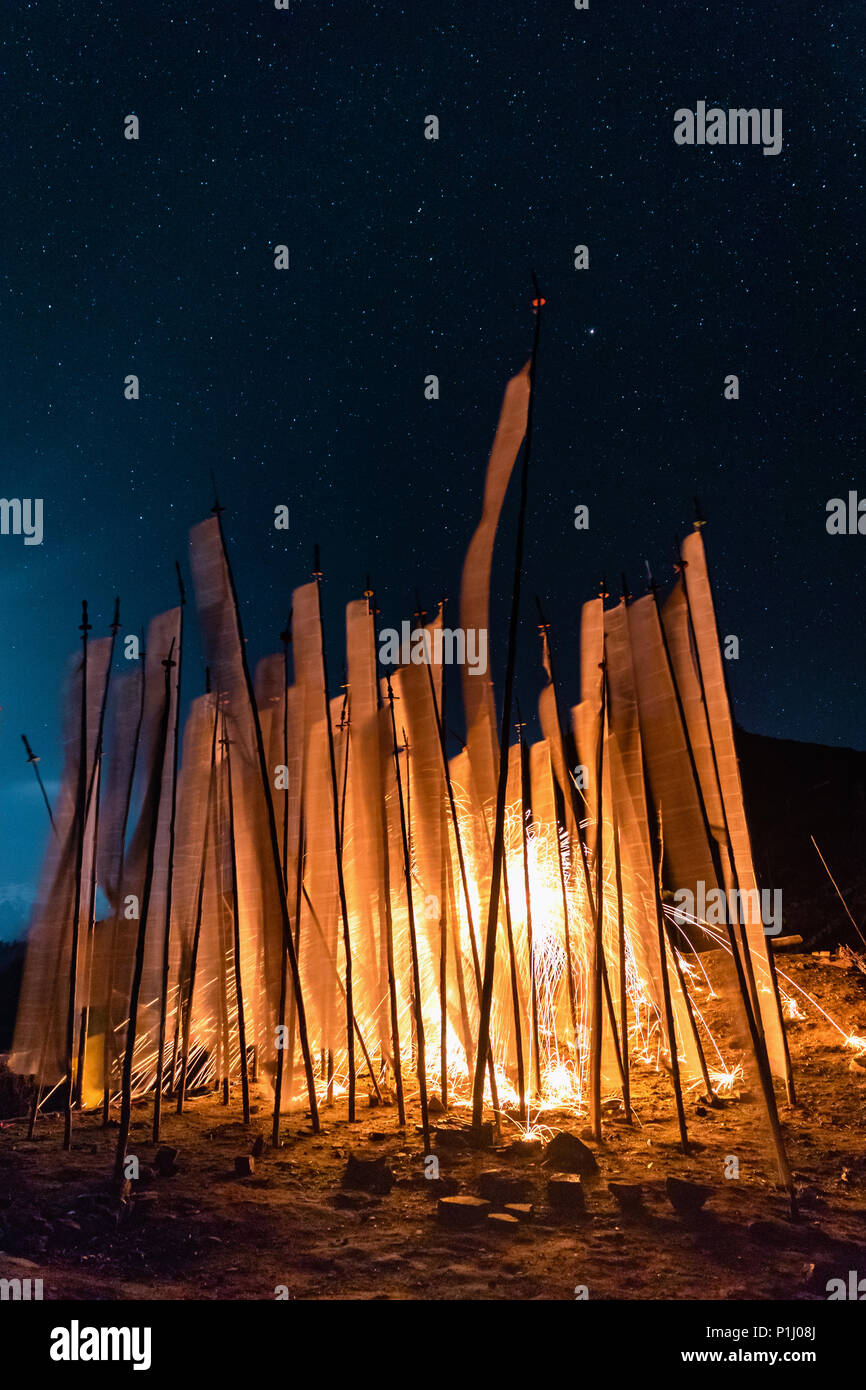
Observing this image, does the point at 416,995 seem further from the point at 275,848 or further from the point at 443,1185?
the point at 275,848

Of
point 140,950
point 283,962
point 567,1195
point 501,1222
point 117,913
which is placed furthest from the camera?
point 117,913

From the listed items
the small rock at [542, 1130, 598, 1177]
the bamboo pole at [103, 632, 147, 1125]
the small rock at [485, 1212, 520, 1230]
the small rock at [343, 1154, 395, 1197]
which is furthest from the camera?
the bamboo pole at [103, 632, 147, 1125]

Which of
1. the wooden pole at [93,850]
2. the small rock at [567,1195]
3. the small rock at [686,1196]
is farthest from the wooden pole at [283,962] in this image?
the small rock at [686,1196]

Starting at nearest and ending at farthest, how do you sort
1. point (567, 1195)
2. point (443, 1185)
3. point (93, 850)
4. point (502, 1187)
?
A: point (567, 1195) < point (502, 1187) < point (443, 1185) < point (93, 850)

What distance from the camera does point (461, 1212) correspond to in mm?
5121

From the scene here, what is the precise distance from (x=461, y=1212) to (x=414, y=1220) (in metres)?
0.33

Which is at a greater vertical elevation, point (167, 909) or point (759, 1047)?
point (167, 909)

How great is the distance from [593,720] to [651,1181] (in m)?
3.62

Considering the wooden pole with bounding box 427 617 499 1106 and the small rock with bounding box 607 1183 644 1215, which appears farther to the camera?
the wooden pole with bounding box 427 617 499 1106

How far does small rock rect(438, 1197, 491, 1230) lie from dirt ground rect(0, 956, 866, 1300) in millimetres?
82

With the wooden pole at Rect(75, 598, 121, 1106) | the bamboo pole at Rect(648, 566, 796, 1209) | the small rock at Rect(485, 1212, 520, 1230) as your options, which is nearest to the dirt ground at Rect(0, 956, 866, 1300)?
the small rock at Rect(485, 1212, 520, 1230)

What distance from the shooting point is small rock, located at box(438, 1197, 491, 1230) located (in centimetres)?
509

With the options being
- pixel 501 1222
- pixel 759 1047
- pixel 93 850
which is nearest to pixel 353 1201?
pixel 501 1222

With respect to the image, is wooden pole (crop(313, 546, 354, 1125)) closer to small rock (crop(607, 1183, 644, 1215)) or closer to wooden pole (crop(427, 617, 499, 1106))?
wooden pole (crop(427, 617, 499, 1106))
